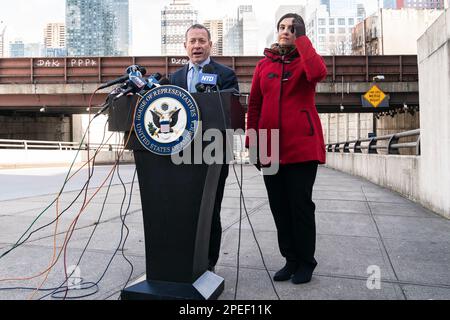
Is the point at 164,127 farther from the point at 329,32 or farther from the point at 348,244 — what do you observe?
the point at 329,32

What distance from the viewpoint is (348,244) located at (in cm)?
419

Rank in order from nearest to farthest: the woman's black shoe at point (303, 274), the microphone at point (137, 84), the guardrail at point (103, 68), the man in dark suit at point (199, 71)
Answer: the microphone at point (137, 84) → the woman's black shoe at point (303, 274) → the man in dark suit at point (199, 71) → the guardrail at point (103, 68)

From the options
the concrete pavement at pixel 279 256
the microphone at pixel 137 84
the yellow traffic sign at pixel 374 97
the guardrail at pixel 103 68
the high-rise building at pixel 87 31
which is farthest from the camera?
the high-rise building at pixel 87 31

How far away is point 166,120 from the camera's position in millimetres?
2393

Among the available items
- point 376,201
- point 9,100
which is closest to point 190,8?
point 9,100

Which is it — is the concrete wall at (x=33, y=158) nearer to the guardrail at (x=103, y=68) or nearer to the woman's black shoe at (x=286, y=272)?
the guardrail at (x=103, y=68)

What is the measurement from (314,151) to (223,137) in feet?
2.54

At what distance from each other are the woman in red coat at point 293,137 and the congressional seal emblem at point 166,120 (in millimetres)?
861

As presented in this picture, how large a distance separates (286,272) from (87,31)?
20576 cm

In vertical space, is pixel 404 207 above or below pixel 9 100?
below

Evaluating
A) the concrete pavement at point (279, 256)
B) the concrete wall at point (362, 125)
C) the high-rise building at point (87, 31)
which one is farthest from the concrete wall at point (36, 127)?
the high-rise building at point (87, 31)

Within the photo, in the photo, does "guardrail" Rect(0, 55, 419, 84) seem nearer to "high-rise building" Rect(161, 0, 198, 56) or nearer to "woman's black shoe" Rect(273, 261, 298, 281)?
"woman's black shoe" Rect(273, 261, 298, 281)

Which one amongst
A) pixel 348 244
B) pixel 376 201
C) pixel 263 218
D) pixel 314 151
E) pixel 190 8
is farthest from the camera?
pixel 190 8

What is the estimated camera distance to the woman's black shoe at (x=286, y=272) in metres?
3.02
